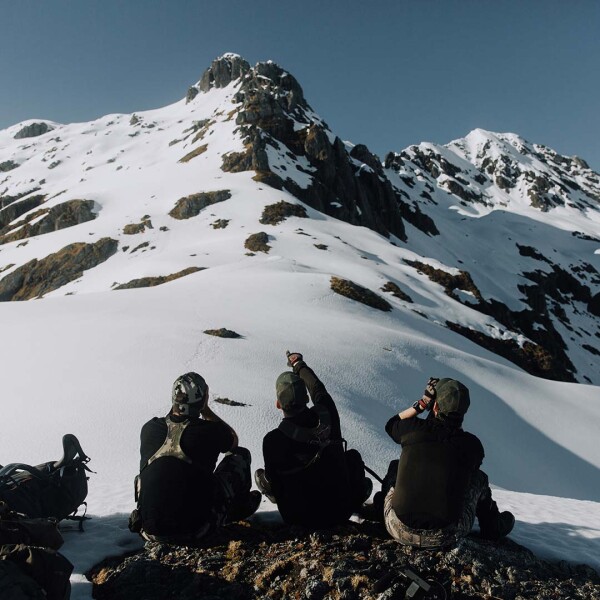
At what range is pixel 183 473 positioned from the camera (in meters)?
4.79

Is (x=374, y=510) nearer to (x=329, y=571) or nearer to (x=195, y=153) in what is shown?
(x=329, y=571)

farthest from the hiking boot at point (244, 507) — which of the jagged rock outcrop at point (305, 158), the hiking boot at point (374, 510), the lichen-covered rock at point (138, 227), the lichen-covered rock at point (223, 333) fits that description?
the jagged rock outcrop at point (305, 158)

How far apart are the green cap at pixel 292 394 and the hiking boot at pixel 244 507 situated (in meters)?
1.47

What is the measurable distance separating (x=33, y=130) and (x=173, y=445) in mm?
193431

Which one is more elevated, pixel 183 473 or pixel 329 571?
pixel 183 473

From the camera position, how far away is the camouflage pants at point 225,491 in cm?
504

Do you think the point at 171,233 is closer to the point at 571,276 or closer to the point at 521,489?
the point at 521,489

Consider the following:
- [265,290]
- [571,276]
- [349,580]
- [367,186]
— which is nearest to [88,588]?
[349,580]

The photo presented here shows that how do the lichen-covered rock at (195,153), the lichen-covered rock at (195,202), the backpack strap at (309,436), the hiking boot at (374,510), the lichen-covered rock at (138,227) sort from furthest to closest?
the lichen-covered rock at (195,153)
the lichen-covered rock at (195,202)
the lichen-covered rock at (138,227)
the hiking boot at (374,510)
the backpack strap at (309,436)

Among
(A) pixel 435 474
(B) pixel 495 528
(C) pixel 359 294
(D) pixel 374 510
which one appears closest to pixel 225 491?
(D) pixel 374 510

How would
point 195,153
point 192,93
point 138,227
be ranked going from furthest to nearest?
point 192,93 → point 195,153 → point 138,227

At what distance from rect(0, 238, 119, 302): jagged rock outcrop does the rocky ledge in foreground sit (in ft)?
A: 168

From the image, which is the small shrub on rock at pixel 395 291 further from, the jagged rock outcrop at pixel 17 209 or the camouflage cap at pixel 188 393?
the jagged rock outcrop at pixel 17 209

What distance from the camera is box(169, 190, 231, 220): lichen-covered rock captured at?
5734cm
